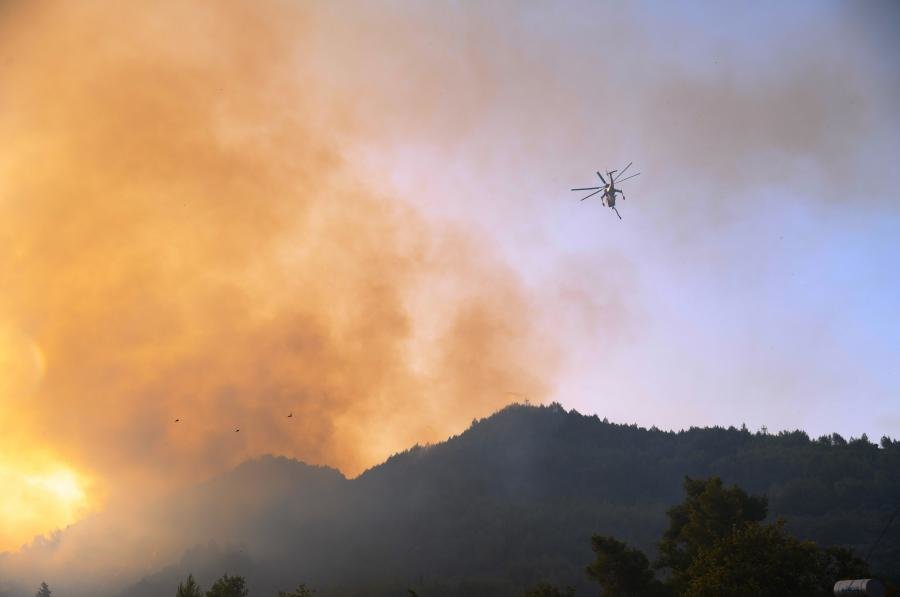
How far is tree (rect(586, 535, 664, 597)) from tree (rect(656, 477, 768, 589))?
2.51 metres

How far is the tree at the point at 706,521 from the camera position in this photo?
7512cm

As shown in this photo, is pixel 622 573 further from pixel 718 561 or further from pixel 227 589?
pixel 227 589

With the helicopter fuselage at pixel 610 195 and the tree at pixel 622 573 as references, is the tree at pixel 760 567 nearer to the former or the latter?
the tree at pixel 622 573

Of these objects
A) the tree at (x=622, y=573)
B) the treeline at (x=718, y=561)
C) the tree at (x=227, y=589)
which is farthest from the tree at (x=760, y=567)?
the tree at (x=227, y=589)

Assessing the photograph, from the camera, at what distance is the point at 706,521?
77.3 meters

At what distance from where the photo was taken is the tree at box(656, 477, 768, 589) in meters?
75.1

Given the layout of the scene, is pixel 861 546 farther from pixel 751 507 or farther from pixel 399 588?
pixel 751 507

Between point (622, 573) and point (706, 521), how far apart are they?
34.4 feet

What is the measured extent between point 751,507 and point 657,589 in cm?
1618

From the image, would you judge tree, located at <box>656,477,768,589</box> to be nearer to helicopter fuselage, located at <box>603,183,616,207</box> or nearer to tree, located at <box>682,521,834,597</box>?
tree, located at <box>682,521,834,597</box>

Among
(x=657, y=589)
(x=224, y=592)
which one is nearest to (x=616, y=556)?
(x=657, y=589)

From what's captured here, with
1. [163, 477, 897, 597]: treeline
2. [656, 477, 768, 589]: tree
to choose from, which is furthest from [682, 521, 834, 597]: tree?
[656, 477, 768, 589]: tree

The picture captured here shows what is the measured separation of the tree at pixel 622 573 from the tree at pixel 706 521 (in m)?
2.51

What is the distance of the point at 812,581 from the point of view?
5347 cm
